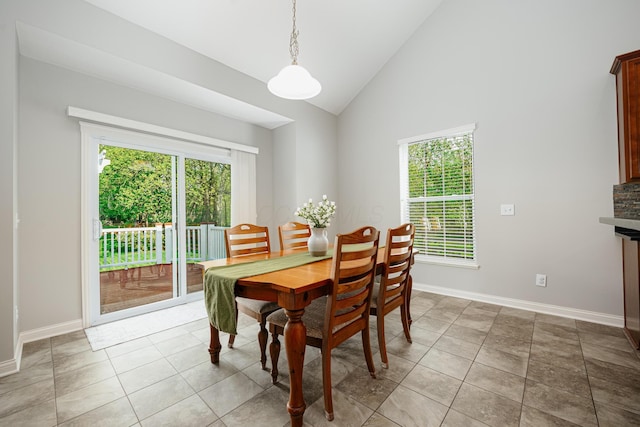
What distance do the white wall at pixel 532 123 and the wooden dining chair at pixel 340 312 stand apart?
7.41 ft

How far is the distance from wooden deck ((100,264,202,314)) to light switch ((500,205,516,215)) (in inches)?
150

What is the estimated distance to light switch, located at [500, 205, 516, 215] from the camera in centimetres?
305

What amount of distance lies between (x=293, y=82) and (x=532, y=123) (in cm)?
262

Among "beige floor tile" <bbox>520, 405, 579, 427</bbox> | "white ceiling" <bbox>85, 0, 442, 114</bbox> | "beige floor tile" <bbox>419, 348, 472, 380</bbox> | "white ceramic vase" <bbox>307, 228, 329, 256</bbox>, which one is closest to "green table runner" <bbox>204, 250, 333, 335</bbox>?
"white ceramic vase" <bbox>307, 228, 329, 256</bbox>

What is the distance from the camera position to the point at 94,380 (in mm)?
1804

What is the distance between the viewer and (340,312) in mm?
1703

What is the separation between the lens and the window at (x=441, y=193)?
133 inches

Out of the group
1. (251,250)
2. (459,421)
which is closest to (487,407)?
(459,421)

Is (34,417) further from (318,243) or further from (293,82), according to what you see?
(293,82)

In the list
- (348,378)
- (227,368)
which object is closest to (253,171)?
(227,368)

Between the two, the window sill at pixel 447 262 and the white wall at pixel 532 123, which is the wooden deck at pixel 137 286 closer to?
the window sill at pixel 447 262

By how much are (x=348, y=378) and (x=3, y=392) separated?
2113 millimetres

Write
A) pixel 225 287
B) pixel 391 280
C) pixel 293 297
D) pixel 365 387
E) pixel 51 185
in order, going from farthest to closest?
pixel 51 185 → pixel 391 280 → pixel 365 387 → pixel 225 287 → pixel 293 297

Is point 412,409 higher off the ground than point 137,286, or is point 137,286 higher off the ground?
point 137,286
